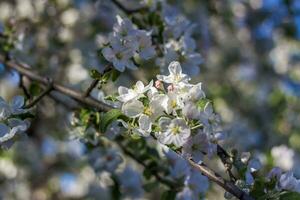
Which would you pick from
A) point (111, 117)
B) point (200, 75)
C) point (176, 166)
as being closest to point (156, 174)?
point (176, 166)

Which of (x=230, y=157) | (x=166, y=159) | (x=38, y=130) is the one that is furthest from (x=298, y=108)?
(x=230, y=157)

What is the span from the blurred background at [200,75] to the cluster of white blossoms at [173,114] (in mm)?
1248

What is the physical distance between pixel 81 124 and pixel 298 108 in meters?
3.40

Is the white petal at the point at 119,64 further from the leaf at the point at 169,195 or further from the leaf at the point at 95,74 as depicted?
the leaf at the point at 169,195

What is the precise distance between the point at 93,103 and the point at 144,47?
0.79 feet

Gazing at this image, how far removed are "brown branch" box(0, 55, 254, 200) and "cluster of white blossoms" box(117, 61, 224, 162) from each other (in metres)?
0.06

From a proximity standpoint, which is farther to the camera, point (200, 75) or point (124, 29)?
point (200, 75)

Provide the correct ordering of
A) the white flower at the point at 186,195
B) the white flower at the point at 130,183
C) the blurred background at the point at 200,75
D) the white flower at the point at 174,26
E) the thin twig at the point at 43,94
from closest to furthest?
the thin twig at the point at 43,94, the white flower at the point at 186,195, the white flower at the point at 174,26, the white flower at the point at 130,183, the blurred background at the point at 200,75

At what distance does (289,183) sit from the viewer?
1727 mm

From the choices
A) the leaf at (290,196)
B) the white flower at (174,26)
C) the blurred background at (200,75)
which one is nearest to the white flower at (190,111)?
the leaf at (290,196)

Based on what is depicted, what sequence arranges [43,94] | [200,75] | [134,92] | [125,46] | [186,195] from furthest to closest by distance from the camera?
[200,75], [186,195], [43,94], [125,46], [134,92]

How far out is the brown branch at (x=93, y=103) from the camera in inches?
63.1

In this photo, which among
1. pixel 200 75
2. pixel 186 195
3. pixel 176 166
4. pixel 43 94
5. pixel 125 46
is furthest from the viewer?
pixel 200 75

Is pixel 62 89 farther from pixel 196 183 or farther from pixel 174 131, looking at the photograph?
pixel 174 131
